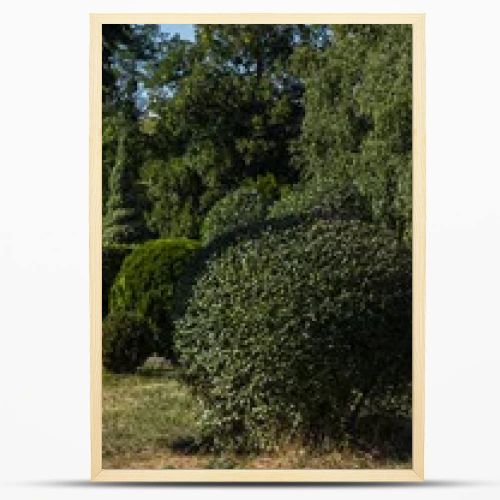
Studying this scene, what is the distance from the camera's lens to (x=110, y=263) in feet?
27.8

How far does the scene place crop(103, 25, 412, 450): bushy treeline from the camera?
7.94 meters

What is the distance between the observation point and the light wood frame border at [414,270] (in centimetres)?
805

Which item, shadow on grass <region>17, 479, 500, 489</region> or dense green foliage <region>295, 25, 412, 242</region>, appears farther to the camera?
dense green foliage <region>295, 25, 412, 242</region>

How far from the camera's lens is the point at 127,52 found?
8.38m

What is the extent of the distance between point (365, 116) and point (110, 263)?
192cm

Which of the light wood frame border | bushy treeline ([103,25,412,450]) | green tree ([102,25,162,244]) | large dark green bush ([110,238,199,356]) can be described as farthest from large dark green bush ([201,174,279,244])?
the light wood frame border

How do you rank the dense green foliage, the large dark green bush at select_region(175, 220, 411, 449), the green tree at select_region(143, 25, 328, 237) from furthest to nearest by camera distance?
1. the green tree at select_region(143, 25, 328, 237)
2. the dense green foliage
3. the large dark green bush at select_region(175, 220, 411, 449)

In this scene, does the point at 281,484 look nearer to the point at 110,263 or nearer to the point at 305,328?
the point at 305,328

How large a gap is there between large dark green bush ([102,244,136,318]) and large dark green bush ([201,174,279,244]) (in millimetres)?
538

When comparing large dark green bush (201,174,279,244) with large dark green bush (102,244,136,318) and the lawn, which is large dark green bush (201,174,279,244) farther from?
the lawn

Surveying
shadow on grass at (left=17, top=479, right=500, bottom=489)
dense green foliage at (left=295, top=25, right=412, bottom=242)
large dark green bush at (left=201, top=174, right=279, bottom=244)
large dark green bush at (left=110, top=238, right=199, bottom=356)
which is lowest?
shadow on grass at (left=17, top=479, right=500, bottom=489)

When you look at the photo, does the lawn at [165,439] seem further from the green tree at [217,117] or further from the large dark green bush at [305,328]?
the green tree at [217,117]
